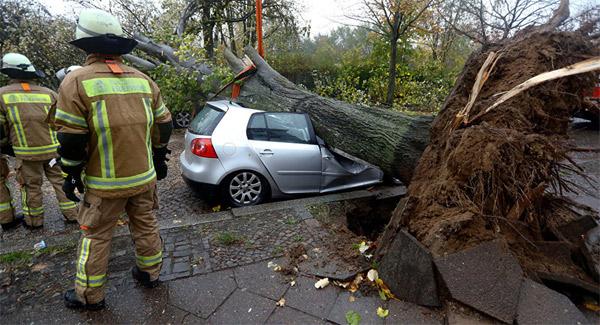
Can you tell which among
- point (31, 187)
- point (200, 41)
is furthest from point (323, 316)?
point (200, 41)

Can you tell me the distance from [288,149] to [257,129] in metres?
0.48

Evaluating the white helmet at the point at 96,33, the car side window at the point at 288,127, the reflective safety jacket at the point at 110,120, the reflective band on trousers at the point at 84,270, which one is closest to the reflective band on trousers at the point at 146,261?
the reflective band on trousers at the point at 84,270

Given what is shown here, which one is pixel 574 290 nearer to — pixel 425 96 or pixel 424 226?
pixel 424 226

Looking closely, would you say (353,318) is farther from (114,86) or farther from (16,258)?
(16,258)

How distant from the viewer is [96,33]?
233cm

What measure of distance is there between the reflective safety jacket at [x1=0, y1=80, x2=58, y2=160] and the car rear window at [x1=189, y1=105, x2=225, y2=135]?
5.23 feet

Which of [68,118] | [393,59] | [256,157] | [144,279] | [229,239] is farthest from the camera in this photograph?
[393,59]

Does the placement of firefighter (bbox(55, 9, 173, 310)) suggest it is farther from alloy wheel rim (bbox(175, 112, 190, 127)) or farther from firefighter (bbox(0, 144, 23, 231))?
alloy wheel rim (bbox(175, 112, 190, 127))

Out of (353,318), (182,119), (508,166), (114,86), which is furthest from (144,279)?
(182,119)

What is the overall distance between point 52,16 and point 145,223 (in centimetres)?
1277

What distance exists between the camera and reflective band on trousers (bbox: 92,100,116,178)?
2256mm

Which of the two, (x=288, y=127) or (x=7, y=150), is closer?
(x=7, y=150)

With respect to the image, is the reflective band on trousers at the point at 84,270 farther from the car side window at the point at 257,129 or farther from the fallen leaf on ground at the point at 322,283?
the car side window at the point at 257,129

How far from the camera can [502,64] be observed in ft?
10.9
